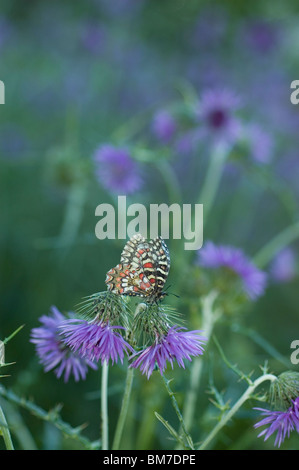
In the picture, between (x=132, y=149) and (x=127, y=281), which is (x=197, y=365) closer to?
(x=127, y=281)

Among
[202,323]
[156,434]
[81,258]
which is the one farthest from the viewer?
[81,258]

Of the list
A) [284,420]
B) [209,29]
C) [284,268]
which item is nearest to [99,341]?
[284,420]

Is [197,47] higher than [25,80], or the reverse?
[197,47]

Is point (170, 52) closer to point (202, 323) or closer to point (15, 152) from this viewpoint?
point (15, 152)

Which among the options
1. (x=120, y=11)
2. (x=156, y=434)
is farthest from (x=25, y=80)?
(x=156, y=434)

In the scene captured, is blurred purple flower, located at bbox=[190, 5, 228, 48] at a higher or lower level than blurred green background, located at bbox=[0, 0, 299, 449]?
higher

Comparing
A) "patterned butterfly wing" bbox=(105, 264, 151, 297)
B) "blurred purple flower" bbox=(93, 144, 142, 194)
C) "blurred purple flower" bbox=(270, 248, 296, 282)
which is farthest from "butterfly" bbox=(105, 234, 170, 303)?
"blurred purple flower" bbox=(270, 248, 296, 282)

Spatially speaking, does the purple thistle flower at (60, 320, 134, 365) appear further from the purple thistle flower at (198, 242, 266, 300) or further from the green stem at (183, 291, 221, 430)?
the purple thistle flower at (198, 242, 266, 300)
